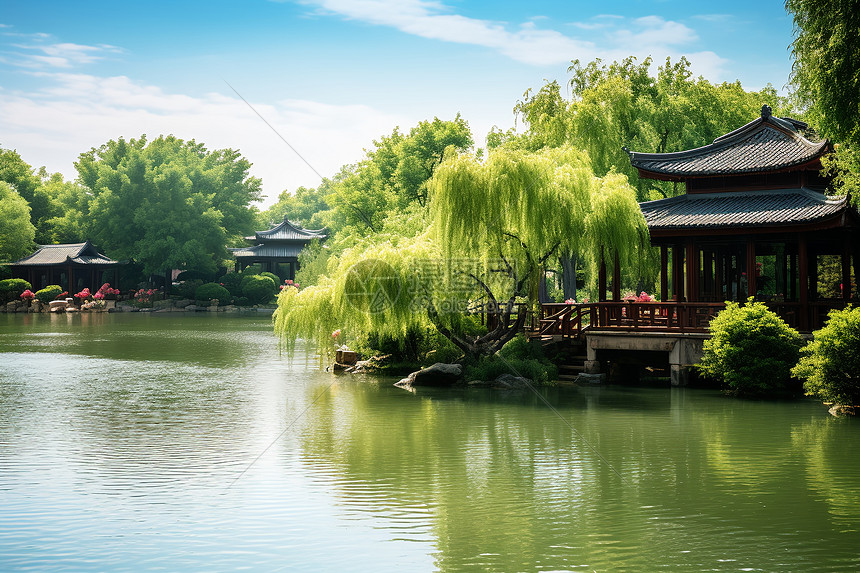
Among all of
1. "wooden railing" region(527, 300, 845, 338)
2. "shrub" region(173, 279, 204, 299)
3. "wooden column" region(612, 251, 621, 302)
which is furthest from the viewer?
"shrub" region(173, 279, 204, 299)

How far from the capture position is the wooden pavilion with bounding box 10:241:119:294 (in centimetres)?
5822

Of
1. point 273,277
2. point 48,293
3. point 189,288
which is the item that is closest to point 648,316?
point 273,277

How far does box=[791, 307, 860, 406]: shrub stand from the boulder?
7320 mm

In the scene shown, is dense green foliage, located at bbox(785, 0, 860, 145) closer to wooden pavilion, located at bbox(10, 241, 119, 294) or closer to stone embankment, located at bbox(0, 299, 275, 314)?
stone embankment, located at bbox(0, 299, 275, 314)

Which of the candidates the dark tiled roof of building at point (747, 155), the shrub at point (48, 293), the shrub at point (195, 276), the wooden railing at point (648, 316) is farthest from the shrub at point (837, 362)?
the shrub at point (48, 293)

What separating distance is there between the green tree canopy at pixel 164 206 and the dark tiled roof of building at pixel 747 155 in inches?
1716

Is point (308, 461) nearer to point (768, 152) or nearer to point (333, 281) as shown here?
point (333, 281)

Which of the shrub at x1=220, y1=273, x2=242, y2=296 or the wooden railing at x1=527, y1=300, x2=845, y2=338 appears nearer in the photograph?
the wooden railing at x1=527, y1=300, x2=845, y2=338

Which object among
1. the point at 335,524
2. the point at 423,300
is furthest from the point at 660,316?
the point at 335,524

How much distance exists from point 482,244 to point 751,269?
604cm

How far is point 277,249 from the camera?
6341cm

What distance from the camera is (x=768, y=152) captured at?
1980 centimetres

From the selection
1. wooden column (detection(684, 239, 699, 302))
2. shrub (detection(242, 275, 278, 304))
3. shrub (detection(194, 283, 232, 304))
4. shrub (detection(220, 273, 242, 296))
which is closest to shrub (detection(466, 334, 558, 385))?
wooden column (detection(684, 239, 699, 302))

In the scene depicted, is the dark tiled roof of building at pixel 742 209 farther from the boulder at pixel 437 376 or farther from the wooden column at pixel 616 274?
the boulder at pixel 437 376
